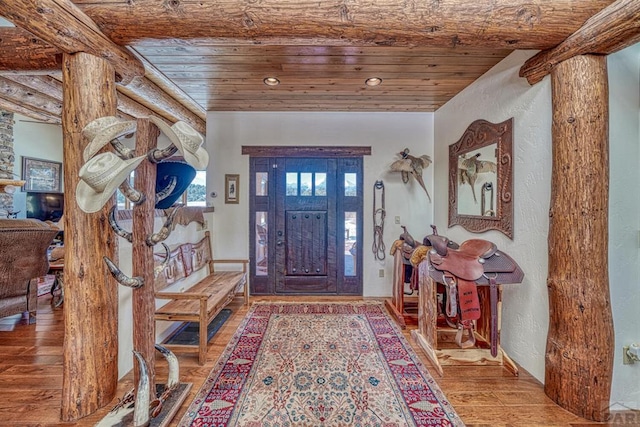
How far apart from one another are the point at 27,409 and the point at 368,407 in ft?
6.95

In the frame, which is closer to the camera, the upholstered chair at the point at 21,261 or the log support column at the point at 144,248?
the log support column at the point at 144,248

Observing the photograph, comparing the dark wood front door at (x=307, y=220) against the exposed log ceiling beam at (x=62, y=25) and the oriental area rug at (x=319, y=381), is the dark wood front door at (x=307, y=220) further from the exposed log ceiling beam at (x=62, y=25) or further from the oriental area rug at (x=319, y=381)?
the exposed log ceiling beam at (x=62, y=25)

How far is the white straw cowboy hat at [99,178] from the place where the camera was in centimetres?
124

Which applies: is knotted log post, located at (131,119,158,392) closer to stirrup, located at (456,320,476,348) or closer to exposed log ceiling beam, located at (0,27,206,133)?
exposed log ceiling beam, located at (0,27,206,133)

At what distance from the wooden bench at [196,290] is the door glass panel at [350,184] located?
1.71 m

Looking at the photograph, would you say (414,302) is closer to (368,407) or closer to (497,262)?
(497,262)

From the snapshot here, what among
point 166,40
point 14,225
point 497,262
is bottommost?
point 497,262

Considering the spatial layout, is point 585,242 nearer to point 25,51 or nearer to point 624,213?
point 624,213

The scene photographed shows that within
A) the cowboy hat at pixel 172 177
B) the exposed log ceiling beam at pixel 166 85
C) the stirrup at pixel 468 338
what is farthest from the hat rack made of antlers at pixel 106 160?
the stirrup at pixel 468 338

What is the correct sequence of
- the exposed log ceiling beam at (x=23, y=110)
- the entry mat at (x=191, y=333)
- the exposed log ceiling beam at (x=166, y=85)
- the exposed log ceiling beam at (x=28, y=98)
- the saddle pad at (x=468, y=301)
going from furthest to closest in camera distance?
the exposed log ceiling beam at (x=23, y=110), the exposed log ceiling beam at (x=28, y=98), the exposed log ceiling beam at (x=166, y=85), the entry mat at (x=191, y=333), the saddle pad at (x=468, y=301)

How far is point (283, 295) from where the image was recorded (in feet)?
13.5

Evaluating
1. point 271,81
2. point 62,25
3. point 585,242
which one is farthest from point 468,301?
point 62,25

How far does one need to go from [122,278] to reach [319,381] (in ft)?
4.77

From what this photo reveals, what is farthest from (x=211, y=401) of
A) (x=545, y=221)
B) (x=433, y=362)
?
(x=545, y=221)
